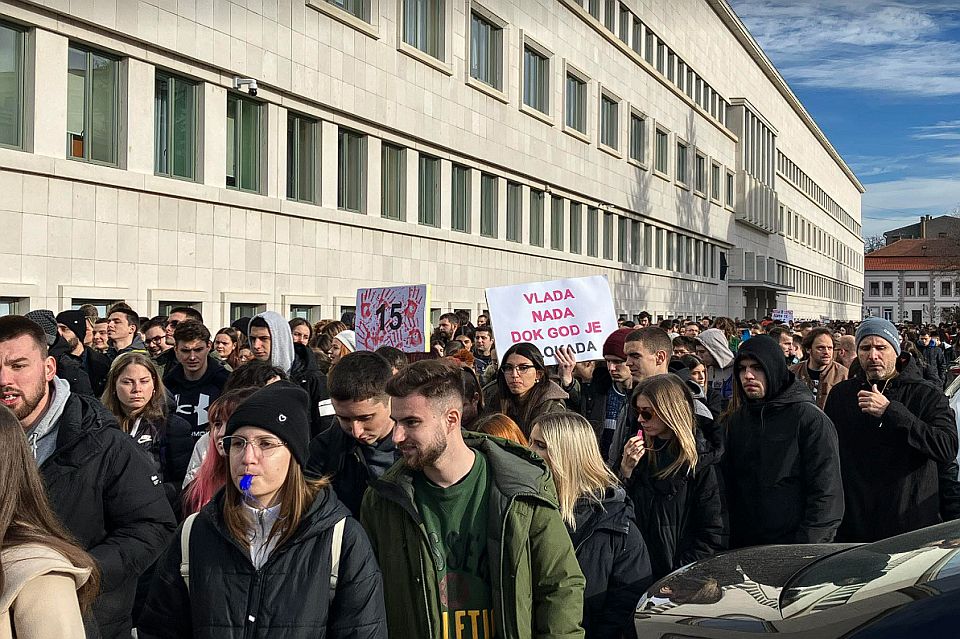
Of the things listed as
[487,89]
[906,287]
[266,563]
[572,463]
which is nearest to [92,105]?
[487,89]

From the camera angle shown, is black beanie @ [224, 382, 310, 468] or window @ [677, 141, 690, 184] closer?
black beanie @ [224, 382, 310, 468]

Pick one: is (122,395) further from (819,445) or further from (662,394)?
(819,445)

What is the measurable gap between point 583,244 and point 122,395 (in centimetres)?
3018

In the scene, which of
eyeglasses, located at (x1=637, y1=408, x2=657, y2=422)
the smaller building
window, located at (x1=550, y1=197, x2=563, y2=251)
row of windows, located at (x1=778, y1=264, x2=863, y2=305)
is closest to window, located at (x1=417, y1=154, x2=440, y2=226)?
window, located at (x1=550, y1=197, x2=563, y2=251)

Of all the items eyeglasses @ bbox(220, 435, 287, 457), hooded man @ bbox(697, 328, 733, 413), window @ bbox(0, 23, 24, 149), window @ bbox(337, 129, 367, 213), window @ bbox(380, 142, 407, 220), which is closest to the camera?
eyeglasses @ bbox(220, 435, 287, 457)

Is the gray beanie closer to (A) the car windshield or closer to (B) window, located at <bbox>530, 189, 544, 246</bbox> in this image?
(A) the car windshield

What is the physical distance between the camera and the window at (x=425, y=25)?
2442 centimetres

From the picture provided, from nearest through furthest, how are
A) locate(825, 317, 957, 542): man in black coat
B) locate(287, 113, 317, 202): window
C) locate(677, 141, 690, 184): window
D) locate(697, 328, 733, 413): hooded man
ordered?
locate(825, 317, 957, 542): man in black coat → locate(697, 328, 733, 413): hooded man → locate(287, 113, 317, 202): window → locate(677, 141, 690, 184): window

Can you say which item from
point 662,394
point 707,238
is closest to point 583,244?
point 707,238

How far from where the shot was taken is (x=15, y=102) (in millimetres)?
15133

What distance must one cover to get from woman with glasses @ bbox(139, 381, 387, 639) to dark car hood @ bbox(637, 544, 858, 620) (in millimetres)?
942

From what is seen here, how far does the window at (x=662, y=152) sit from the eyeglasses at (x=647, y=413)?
131ft

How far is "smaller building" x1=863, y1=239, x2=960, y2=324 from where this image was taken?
15500 centimetres

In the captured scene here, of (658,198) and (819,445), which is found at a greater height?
(658,198)
